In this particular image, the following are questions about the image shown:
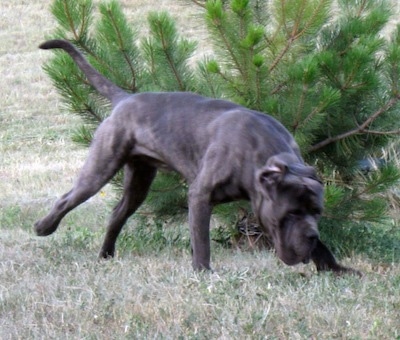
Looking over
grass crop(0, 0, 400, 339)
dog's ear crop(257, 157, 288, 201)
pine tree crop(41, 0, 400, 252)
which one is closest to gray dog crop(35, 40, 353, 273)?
dog's ear crop(257, 157, 288, 201)

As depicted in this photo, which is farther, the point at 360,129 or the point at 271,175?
the point at 360,129

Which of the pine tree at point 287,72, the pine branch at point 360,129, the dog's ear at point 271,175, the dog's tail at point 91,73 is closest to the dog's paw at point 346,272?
the dog's ear at point 271,175

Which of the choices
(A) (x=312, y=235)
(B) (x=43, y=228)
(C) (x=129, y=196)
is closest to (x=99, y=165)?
(C) (x=129, y=196)

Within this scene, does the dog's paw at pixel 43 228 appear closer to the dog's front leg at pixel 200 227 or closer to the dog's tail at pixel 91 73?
the dog's tail at pixel 91 73

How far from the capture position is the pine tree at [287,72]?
7.10 meters

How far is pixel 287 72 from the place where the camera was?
7.21 meters

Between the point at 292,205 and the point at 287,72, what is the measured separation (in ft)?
6.11

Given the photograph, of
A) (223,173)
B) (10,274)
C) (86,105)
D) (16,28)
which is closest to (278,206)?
(223,173)

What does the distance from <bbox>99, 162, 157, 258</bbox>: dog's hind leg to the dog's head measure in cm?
167

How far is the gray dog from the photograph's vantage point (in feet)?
18.5

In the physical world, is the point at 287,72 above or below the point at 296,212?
above

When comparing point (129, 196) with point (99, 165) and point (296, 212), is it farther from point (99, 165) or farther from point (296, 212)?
point (296, 212)

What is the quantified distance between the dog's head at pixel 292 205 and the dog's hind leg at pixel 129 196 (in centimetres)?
167

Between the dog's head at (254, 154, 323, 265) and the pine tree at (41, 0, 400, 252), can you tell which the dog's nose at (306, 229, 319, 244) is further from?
the pine tree at (41, 0, 400, 252)
